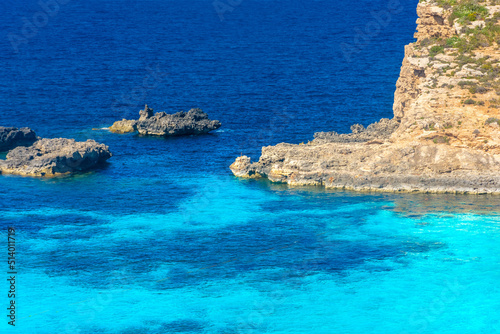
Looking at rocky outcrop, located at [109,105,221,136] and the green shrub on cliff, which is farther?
rocky outcrop, located at [109,105,221,136]

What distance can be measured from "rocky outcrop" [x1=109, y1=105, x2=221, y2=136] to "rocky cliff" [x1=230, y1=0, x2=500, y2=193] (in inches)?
1007

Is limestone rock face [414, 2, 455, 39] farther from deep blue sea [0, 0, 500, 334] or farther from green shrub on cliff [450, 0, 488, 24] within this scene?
deep blue sea [0, 0, 500, 334]

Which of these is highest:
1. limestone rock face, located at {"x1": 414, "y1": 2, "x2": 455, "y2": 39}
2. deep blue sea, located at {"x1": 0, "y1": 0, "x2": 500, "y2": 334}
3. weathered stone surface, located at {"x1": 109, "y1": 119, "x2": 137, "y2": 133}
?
limestone rock face, located at {"x1": 414, "y1": 2, "x2": 455, "y2": 39}

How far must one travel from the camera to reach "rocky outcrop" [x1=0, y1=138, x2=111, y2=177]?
293 feet

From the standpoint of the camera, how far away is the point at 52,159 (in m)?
89.0

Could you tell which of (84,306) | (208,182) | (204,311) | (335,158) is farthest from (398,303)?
(208,182)

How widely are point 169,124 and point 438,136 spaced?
43892mm

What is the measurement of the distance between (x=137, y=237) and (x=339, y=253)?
59.6 ft

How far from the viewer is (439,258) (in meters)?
63.9

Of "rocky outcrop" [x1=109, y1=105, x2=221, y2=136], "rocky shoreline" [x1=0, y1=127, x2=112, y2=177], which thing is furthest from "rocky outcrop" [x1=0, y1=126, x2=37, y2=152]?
"rocky outcrop" [x1=109, y1=105, x2=221, y2=136]

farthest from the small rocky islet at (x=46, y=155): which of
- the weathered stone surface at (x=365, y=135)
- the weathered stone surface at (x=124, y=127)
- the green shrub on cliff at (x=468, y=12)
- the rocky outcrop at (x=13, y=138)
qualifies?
the green shrub on cliff at (x=468, y=12)

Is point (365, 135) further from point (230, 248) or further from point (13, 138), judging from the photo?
point (13, 138)

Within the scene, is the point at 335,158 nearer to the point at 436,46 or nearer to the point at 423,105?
the point at 423,105

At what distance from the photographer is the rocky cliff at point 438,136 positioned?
77.8 m
